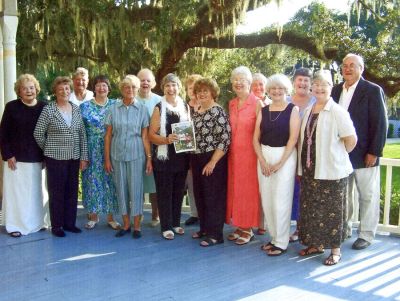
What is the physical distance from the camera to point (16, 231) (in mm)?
4312

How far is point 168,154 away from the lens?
13.5ft

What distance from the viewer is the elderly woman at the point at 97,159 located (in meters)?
4.32

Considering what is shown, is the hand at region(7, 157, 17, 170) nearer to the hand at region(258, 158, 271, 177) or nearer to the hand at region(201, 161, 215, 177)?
the hand at region(201, 161, 215, 177)

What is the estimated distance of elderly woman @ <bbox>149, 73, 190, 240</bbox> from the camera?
4.05 m

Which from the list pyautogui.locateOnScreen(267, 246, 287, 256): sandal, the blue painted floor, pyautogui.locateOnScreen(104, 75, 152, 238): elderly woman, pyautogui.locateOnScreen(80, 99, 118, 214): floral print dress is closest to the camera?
the blue painted floor

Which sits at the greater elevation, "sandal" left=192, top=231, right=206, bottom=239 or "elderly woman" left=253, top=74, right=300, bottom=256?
"elderly woman" left=253, top=74, right=300, bottom=256

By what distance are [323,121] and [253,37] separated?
5748mm

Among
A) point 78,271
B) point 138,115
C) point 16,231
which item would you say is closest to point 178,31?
point 138,115

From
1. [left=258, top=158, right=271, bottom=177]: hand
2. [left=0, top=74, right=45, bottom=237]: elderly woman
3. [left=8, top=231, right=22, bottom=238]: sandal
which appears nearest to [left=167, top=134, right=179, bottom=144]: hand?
[left=258, top=158, right=271, bottom=177]: hand

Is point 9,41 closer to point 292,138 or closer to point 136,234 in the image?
point 136,234

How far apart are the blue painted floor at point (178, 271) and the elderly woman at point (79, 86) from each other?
1365mm

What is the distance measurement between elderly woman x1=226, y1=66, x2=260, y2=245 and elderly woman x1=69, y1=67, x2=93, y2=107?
151cm

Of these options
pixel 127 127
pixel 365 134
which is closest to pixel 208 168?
pixel 127 127

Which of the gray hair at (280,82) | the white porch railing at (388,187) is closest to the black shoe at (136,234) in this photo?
the gray hair at (280,82)
